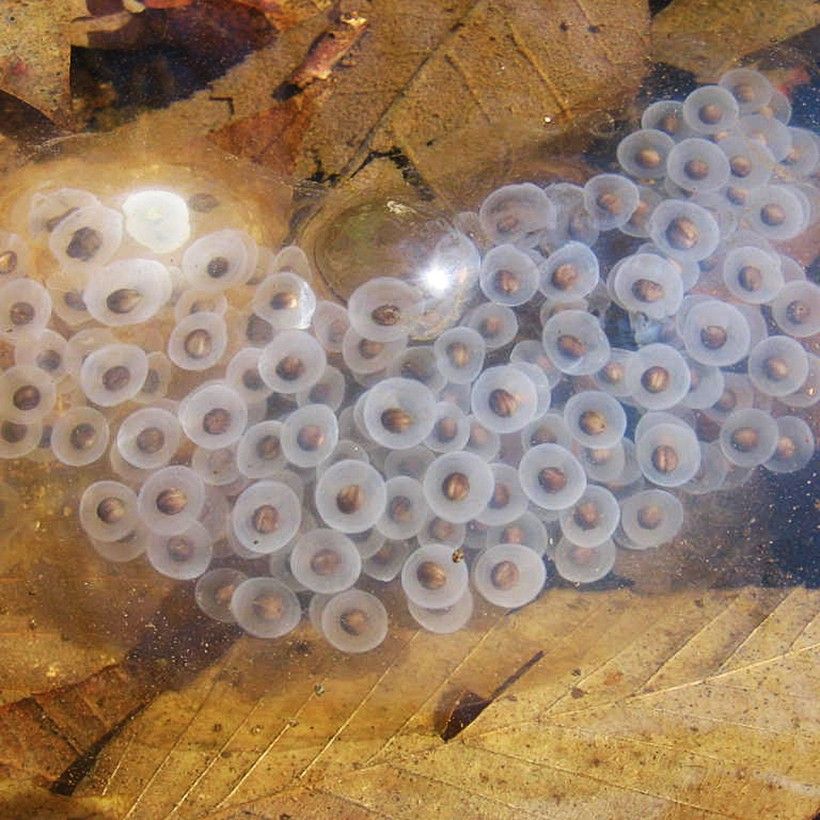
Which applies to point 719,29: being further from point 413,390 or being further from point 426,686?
point 426,686

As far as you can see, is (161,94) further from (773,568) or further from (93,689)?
(773,568)

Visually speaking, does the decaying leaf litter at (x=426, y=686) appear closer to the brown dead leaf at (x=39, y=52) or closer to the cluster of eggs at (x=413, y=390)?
the cluster of eggs at (x=413, y=390)

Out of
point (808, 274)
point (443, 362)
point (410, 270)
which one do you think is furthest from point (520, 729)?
point (808, 274)

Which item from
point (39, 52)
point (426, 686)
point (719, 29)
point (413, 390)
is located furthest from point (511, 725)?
point (39, 52)

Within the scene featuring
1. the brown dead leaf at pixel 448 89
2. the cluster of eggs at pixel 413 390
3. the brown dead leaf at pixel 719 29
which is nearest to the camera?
the cluster of eggs at pixel 413 390

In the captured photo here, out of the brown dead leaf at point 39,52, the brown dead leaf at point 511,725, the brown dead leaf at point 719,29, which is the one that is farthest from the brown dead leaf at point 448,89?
the brown dead leaf at point 511,725
